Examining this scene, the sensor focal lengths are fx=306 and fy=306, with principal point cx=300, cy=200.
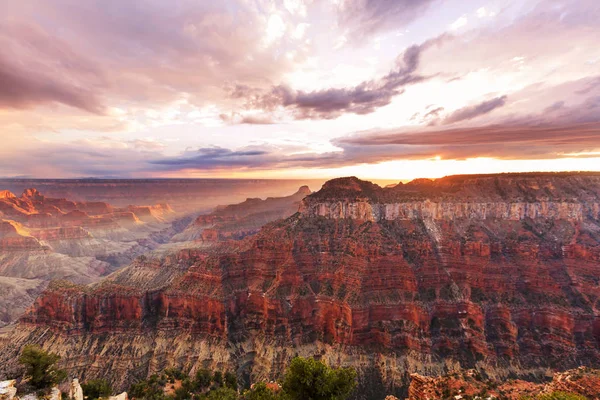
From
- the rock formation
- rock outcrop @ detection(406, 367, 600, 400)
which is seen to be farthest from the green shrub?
rock outcrop @ detection(406, 367, 600, 400)

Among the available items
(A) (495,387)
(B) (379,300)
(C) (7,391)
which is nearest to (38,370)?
(C) (7,391)

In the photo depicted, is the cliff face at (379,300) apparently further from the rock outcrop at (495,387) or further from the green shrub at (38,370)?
the green shrub at (38,370)

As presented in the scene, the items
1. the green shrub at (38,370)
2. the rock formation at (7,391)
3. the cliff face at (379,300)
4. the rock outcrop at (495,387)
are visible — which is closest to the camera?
the rock formation at (7,391)

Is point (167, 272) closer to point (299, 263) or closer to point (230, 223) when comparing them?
point (299, 263)

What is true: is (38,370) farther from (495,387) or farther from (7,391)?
(495,387)

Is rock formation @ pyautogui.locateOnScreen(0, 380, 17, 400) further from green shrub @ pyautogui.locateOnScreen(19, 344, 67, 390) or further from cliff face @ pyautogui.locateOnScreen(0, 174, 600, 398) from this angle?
cliff face @ pyautogui.locateOnScreen(0, 174, 600, 398)

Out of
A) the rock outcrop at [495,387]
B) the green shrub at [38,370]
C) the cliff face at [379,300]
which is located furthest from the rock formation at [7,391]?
the cliff face at [379,300]

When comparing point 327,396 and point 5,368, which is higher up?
point 327,396

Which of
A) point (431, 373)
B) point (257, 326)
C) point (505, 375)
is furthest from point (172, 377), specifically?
point (505, 375)
